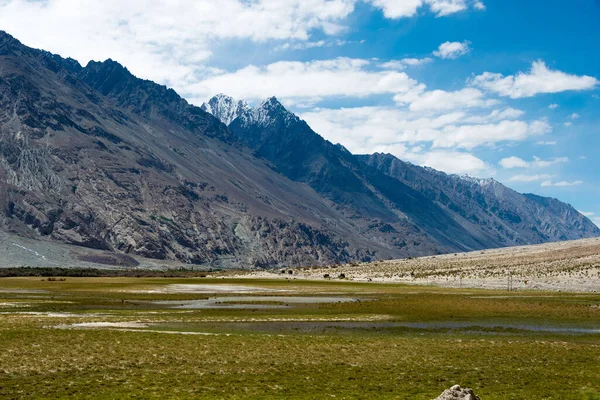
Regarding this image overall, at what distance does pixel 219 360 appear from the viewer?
31.5 m

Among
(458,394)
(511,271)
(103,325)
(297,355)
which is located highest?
(458,394)

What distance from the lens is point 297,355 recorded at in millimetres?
33438

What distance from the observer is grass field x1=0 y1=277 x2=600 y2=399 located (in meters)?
25.3

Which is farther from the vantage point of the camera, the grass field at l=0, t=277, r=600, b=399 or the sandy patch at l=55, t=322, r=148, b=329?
the sandy patch at l=55, t=322, r=148, b=329

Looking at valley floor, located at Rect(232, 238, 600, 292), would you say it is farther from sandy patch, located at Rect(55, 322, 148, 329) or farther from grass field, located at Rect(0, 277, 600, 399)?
sandy patch, located at Rect(55, 322, 148, 329)

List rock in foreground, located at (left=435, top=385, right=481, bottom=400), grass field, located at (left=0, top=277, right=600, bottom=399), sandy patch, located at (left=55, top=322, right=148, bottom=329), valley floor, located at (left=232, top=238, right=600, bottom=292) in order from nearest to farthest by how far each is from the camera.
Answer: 1. rock in foreground, located at (left=435, top=385, right=481, bottom=400)
2. grass field, located at (left=0, top=277, right=600, bottom=399)
3. sandy patch, located at (left=55, top=322, right=148, bottom=329)
4. valley floor, located at (left=232, top=238, right=600, bottom=292)

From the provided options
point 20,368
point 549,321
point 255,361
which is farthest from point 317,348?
point 549,321

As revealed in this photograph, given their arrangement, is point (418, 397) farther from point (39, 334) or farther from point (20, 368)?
Answer: point (39, 334)

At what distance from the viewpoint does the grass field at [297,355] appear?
25.3m

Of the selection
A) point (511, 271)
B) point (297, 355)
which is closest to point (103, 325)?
point (297, 355)

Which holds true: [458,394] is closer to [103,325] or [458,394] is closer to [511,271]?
[103,325]

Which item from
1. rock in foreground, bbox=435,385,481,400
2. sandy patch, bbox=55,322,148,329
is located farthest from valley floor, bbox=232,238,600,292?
rock in foreground, bbox=435,385,481,400

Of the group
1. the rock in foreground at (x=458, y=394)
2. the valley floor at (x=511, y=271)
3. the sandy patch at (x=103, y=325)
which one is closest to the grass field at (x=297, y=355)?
the sandy patch at (x=103, y=325)

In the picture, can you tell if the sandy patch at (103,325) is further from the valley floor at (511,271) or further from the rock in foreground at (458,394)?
the valley floor at (511,271)
